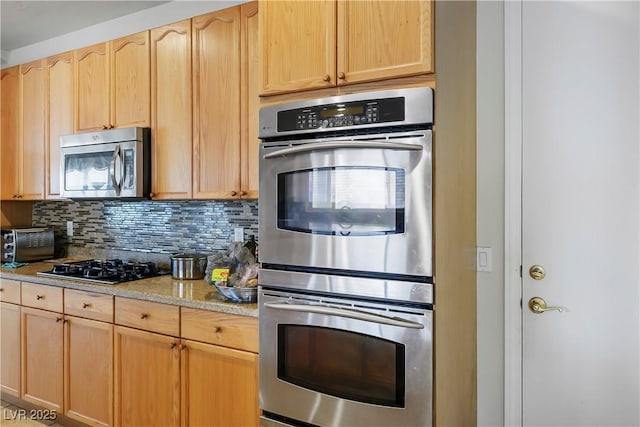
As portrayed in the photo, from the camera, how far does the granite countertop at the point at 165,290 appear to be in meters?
1.96

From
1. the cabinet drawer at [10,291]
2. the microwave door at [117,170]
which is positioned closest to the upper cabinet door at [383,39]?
the microwave door at [117,170]

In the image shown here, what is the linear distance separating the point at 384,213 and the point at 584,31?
1.11m

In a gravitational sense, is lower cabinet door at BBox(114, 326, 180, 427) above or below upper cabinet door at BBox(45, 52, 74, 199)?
below

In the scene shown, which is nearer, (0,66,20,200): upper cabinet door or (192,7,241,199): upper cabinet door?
(192,7,241,199): upper cabinet door

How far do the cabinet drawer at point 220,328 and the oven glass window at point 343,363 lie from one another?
0.67ft

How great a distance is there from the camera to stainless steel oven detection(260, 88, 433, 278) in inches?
57.0

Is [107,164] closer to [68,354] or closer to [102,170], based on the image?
[102,170]

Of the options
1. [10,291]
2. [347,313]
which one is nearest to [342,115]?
[347,313]

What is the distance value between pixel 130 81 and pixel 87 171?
0.65 meters

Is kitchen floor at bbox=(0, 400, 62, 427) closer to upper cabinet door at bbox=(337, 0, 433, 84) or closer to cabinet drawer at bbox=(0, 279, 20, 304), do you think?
cabinet drawer at bbox=(0, 279, 20, 304)

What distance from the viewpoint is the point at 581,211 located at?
1.75 meters

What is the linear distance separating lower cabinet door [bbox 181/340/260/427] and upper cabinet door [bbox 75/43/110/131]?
167 cm

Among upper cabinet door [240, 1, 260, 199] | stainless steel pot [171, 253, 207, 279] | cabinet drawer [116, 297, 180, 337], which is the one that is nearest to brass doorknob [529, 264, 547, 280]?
upper cabinet door [240, 1, 260, 199]

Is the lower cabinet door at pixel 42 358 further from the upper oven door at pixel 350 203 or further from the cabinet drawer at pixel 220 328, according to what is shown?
the upper oven door at pixel 350 203
